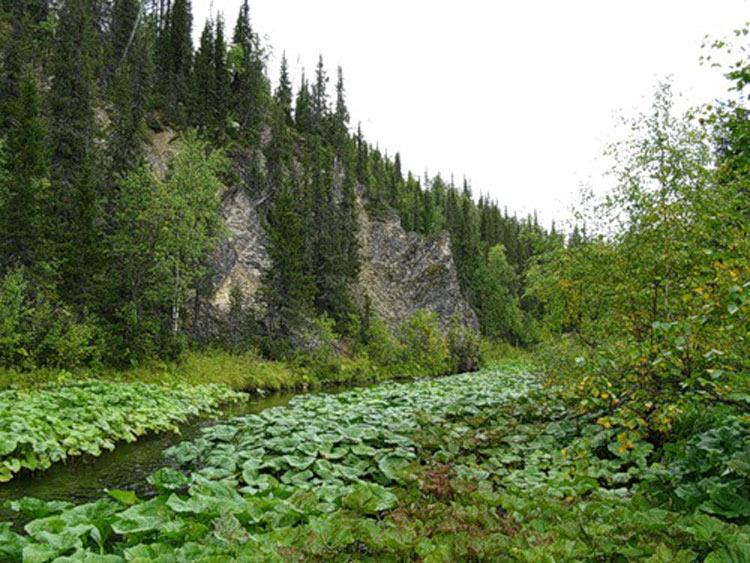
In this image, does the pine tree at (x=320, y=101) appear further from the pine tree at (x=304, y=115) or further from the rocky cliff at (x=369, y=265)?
the rocky cliff at (x=369, y=265)

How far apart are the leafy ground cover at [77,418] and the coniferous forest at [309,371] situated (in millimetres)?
79

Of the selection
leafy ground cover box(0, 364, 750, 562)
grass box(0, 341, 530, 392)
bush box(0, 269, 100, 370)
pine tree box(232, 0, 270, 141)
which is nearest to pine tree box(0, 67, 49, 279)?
bush box(0, 269, 100, 370)

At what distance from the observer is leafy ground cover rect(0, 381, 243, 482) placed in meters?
8.74

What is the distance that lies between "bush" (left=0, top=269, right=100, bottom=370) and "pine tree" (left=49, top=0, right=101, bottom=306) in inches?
103

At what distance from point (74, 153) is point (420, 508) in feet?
101

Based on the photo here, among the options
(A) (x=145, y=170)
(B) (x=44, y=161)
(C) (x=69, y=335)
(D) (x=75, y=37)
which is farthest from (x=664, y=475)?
(D) (x=75, y=37)

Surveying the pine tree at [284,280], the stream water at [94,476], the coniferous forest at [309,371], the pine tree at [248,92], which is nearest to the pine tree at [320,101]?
the pine tree at [248,92]

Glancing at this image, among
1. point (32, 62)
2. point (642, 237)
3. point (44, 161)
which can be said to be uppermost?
point (32, 62)

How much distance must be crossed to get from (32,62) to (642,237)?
38212 mm

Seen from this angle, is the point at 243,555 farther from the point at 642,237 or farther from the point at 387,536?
the point at 642,237

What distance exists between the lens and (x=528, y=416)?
10.1 meters

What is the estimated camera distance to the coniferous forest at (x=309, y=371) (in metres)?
3.97

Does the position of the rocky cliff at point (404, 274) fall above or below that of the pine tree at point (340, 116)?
below

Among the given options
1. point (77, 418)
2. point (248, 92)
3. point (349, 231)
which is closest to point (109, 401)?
point (77, 418)
